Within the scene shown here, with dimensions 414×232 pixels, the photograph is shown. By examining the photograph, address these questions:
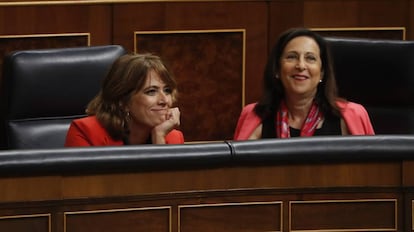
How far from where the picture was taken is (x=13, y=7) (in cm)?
480

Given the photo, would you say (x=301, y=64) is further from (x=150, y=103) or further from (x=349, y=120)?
(x=150, y=103)

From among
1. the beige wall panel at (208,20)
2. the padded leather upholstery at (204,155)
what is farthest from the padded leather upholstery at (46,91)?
the beige wall panel at (208,20)

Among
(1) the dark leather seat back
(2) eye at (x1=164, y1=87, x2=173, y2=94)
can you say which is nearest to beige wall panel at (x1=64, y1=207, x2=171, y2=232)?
(2) eye at (x1=164, y1=87, x2=173, y2=94)

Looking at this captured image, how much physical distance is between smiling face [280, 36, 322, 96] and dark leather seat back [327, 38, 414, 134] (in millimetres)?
189

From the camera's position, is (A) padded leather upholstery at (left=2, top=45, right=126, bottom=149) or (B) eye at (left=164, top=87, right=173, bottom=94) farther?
(A) padded leather upholstery at (left=2, top=45, right=126, bottom=149)

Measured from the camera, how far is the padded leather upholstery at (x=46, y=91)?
361cm

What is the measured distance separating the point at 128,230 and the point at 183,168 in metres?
0.20

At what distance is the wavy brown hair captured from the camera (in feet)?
11.0

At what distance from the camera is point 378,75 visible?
3.85 m

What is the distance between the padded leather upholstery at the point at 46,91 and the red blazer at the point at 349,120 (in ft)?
1.59

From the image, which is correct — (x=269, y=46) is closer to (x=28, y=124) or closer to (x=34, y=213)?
(x=28, y=124)

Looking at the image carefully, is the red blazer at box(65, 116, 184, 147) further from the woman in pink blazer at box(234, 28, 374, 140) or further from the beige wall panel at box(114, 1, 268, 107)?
the beige wall panel at box(114, 1, 268, 107)

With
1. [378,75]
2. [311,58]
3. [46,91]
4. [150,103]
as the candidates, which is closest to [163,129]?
[150,103]

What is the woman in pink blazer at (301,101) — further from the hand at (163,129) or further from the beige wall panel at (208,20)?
the beige wall panel at (208,20)
